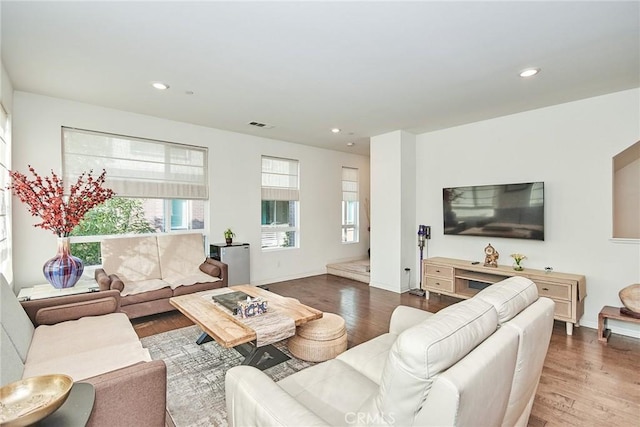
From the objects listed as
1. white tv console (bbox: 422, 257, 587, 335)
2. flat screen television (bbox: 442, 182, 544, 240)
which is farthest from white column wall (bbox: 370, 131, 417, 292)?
flat screen television (bbox: 442, 182, 544, 240)

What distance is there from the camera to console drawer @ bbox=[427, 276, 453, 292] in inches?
177

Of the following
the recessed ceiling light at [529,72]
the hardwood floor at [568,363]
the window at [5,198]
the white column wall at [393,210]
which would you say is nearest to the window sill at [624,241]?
the hardwood floor at [568,363]

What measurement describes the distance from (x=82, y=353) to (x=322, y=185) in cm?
511

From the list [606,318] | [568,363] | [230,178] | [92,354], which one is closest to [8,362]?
[92,354]

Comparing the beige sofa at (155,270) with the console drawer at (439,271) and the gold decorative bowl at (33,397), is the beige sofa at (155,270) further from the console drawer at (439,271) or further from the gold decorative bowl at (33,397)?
the console drawer at (439,271)

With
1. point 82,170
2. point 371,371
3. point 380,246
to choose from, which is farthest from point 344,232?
point 371,371

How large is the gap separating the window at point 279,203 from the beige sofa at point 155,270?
1424mm

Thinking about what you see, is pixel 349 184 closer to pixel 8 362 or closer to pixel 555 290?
pixel 555 290

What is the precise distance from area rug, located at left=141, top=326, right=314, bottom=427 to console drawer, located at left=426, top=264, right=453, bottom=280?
9.00ft

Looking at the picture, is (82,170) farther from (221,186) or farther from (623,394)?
(623,394)

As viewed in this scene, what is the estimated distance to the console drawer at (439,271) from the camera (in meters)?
4.49

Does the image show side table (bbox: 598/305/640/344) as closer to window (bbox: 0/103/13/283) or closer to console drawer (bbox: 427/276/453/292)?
console drawer (bbox: 427/276/453/292)

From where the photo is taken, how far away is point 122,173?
4.21m

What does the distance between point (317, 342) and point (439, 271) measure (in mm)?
2722
